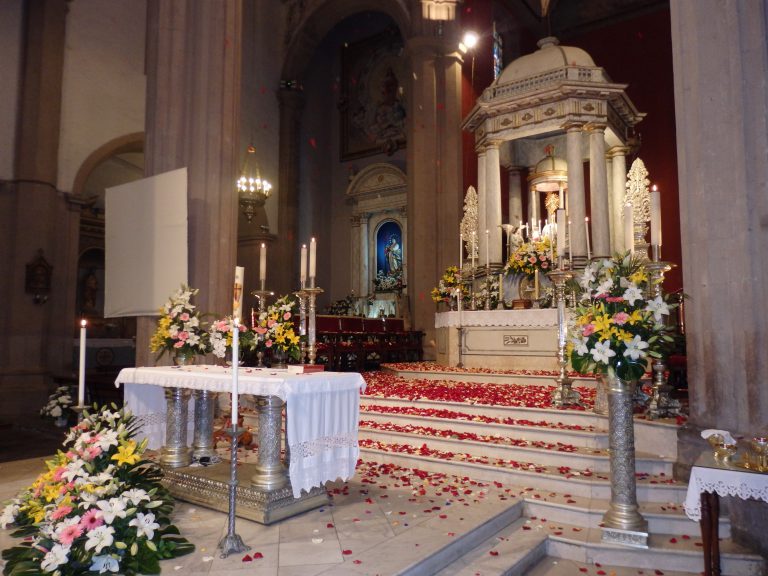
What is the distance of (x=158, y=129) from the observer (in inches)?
265

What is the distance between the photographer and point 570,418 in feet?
17.3

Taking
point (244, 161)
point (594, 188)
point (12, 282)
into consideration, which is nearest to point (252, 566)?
point (594, 188)

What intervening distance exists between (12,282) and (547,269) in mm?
8869

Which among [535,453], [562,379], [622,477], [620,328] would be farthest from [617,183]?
[622,477]

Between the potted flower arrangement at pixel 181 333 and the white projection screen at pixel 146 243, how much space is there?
4.33 feet

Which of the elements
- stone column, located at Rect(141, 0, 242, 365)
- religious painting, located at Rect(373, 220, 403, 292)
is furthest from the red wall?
stone column, located at Rect(141, 0, 242, 365)

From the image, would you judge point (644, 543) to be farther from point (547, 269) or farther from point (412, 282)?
point (412, 282)

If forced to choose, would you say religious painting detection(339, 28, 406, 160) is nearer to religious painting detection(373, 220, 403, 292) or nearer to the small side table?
religious painting detection(373, 220, 403, 292)

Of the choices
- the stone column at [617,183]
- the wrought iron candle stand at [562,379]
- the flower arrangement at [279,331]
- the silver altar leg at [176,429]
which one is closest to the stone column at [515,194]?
the stone column at [617,183]

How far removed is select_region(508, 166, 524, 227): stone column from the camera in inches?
435

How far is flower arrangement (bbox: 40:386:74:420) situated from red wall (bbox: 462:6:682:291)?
8645 mm

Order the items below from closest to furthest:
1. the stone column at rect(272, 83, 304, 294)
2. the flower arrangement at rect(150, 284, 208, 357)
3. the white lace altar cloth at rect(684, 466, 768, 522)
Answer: the white lace altar cloth at rect(684, 466, 768, 522) < the flower arrangement at rect(150, 284, 208, 357) < the stone column at rect(272, 83, 304, 294)

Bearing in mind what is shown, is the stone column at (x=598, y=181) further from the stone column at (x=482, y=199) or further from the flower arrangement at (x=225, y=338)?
the flower arrangement at (x=225, y=338)

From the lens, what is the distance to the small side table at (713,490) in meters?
2.76
